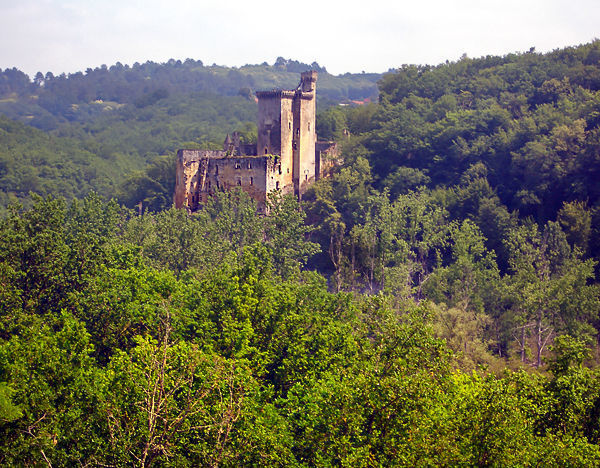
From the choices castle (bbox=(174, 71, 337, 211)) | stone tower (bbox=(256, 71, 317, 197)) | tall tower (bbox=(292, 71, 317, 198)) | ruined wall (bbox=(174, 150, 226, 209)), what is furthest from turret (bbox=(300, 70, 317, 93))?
ruined wall (bbox=(174, 150, 226, 209))

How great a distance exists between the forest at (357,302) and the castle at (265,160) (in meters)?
2.42

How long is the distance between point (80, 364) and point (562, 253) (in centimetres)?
3126

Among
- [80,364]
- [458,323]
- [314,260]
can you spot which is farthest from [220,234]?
[80,364]

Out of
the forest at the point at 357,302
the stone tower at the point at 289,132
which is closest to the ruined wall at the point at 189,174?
the forest at the point at 357,302

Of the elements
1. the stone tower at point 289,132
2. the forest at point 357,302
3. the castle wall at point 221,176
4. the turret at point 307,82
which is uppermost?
the turret at point 307,82

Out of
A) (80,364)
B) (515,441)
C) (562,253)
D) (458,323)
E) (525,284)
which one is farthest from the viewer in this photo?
(562,253)

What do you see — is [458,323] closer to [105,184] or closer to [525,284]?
[525,284]

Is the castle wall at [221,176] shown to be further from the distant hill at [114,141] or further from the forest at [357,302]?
the distant hill at [114,141]

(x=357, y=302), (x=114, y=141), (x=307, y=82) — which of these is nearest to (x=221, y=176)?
(x=307, y=82)

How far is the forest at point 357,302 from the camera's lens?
19.5 m

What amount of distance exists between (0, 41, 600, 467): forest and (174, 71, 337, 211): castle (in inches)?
95.3

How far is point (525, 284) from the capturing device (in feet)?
132

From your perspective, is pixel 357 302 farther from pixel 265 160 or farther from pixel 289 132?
pixel 289 132

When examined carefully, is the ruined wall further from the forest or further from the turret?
the turret
